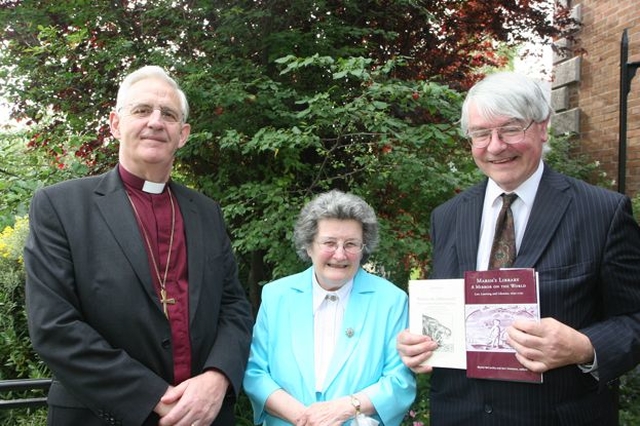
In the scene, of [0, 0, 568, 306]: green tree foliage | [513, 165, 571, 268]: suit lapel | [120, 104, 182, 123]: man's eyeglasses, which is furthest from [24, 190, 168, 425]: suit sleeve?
[0, 0, 568, 306]: green tree foliage

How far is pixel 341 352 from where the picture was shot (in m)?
2.89

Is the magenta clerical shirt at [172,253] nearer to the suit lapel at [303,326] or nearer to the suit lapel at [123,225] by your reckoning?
the suit lapel at [123,225]

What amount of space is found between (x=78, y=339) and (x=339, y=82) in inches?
140

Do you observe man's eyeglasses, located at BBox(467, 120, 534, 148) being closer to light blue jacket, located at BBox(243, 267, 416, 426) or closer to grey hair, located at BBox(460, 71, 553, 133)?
grey hair, located at BBox(460, 71, 553, 133)

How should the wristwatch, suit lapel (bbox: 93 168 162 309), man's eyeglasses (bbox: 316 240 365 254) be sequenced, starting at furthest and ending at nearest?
man's eyeglasses (bbox: 316 240 365 254) → the wristwatch → suit lapel (bbox: 93 168 162 309)

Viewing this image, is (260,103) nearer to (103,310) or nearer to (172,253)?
(172,253)

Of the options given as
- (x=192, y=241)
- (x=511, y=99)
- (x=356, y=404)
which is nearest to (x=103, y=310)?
(x=192, y=241)

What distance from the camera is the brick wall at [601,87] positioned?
6.70 m

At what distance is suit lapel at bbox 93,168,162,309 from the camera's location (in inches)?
98.3

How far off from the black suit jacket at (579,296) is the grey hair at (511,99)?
1.05ft

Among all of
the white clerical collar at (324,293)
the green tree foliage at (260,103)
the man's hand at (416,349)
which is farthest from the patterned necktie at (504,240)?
the green tree foliage at (260,103)

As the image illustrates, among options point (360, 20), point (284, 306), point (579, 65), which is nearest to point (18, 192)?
point (284, 306)

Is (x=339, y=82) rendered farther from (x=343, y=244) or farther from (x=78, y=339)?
(x=78, y=339)

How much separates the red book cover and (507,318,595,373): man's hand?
1.7 inches
